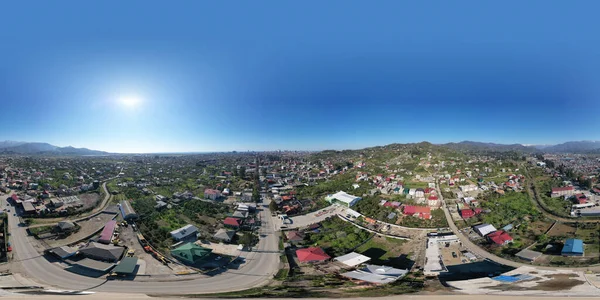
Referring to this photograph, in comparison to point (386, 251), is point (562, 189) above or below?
above

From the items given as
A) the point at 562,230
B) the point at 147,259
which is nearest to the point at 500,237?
the point at 562,230

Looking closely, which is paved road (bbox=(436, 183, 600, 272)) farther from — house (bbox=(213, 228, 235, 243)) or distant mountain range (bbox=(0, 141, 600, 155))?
distant mountain range (bbox=(0, 141, 600, 155))

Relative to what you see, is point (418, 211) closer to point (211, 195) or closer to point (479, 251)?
point (479, 251)

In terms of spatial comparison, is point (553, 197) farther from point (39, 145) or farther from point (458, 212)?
point (39, 145)

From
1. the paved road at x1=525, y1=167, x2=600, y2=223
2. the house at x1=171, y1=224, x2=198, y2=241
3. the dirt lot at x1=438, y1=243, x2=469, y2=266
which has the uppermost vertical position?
the paved road at x1=525, y1=167, x2=600, y2=223

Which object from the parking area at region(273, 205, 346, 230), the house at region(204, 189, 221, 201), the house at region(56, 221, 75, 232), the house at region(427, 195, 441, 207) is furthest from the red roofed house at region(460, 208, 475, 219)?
the house at region(56, 221, 75, 232)

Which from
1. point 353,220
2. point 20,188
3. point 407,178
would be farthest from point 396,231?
point 20,188

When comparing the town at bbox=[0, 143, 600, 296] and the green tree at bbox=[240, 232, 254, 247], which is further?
the green tree at bbox=[240, 232, 254, 247]
